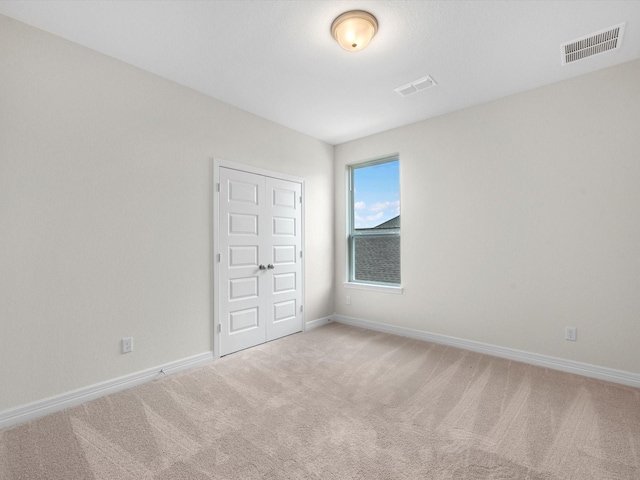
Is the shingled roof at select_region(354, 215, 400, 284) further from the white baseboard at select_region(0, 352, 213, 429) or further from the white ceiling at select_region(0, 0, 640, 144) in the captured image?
the white baseboard at select_region(0, 352, 213, 429)

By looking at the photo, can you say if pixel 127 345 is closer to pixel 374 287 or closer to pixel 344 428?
pixel 344 428

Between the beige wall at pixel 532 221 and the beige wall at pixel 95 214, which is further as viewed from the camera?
the beige wall at pixel 532 221

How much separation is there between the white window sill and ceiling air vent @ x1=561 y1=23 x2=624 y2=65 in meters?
2.86

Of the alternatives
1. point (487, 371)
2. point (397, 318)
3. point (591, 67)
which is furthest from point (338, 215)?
point (591, 67)

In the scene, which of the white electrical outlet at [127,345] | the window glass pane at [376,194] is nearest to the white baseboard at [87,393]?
the white electrical outlet at [127,345]

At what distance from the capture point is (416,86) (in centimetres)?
298

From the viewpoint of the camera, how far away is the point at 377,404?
2.31 meters

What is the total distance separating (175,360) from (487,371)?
3.02 m

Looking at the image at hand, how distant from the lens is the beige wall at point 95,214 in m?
2.11

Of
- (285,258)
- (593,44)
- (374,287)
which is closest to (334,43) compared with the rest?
(593,44)

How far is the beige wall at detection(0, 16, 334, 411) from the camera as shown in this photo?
83.2 inches

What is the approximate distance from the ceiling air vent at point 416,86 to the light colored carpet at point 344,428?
9.21ft

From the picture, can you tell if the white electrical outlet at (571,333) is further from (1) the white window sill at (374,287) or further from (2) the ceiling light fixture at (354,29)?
(2) the ceiling light fixture at (354,29)

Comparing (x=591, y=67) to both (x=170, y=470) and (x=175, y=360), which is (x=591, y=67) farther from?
(x=175, y=360)
